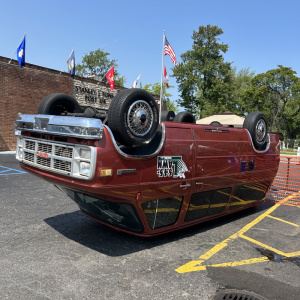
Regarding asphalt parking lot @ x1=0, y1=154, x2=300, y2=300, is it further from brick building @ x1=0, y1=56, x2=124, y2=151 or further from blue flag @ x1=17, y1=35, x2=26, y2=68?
brick building @ x1=0, y1=56, x2=124, y2=151

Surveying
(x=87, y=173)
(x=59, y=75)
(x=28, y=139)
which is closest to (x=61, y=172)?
(x=87, y=173)

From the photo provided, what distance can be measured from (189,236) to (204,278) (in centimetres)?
132

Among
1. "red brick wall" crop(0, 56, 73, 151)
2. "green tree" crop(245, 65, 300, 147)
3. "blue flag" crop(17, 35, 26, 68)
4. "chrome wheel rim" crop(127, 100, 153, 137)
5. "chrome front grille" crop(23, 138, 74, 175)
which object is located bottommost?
"chrome front grille" crop(23, 138, 74, 175)

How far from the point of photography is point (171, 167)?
151 inches

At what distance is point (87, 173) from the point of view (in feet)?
10.3

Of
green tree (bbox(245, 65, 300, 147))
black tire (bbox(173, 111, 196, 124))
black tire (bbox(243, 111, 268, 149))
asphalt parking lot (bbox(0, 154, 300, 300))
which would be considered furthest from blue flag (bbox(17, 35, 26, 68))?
green tree (bbox(245, 65, 300, 147))

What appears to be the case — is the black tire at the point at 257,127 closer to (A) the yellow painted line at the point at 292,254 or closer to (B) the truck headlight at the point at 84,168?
(A) the yellow painted line at the point at 292,254

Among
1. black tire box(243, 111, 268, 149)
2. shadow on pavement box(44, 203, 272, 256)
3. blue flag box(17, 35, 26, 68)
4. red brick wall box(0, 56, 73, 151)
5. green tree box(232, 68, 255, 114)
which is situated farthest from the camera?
green tree box(232, 68, 255, 114)

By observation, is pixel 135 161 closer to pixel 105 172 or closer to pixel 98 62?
pixel 105 172

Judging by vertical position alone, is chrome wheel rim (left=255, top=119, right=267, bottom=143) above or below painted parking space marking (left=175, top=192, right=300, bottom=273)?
above

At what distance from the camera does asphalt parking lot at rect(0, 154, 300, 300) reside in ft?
9.39

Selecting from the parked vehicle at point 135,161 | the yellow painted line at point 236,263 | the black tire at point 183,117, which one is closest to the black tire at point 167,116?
the black tire at point 183,117

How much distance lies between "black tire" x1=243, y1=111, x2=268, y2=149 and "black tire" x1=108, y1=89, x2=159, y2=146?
2517mm

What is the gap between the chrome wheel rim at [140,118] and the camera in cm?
342
